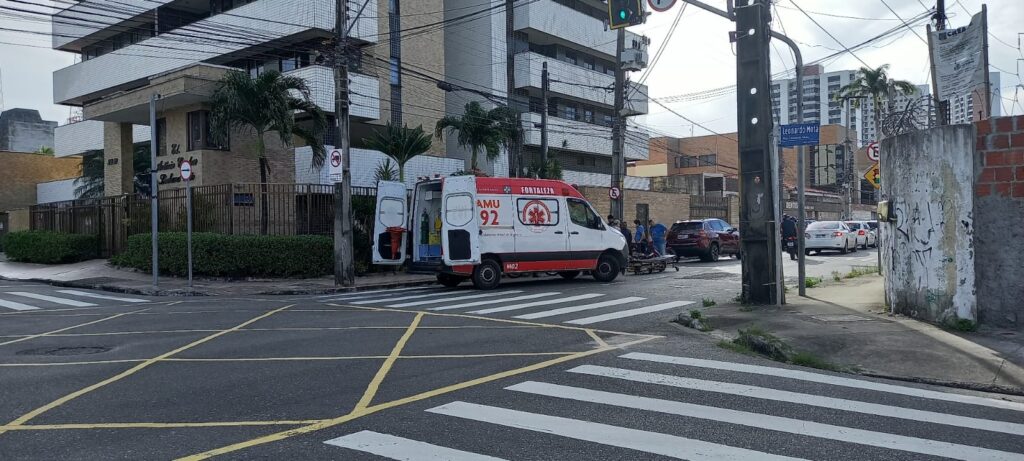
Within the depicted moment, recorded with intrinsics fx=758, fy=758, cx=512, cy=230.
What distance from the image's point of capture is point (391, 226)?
59.7ft

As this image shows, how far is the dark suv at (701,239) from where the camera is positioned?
2741 centimetres

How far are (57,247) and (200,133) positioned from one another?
625 centimetres

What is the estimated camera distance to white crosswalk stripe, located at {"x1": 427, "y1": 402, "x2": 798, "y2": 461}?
500cm

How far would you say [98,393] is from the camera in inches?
272

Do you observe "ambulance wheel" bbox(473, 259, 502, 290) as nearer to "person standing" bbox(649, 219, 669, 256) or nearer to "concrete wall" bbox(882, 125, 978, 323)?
"person standing" bbox(649, 219, 669, 256)

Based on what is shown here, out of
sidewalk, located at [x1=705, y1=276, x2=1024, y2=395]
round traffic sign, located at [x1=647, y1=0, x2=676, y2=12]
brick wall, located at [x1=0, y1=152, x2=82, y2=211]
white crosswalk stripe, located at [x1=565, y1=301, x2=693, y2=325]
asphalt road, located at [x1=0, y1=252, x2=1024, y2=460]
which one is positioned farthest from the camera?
brick wall, located at [x1=0, y1=152, x2=82, y2=211]

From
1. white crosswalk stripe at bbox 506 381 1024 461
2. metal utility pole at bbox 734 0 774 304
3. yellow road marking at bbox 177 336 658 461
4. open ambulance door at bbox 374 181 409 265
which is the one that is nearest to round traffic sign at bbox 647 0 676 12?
metal utility pole at bbox 734 0 774 304

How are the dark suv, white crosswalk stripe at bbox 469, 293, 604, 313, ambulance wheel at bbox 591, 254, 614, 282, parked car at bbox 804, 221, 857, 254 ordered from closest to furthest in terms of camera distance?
white crosswalk stripe at bbox 469, 293, 604, 313 < ambulance wheel at bbox 591, 254, 614, 282 < the dark suv < parked car at bbox 804, 221, 857, 254

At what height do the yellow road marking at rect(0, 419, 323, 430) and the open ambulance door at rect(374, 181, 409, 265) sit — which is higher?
the open ambulance door at rect(374, 181, 409, 265)

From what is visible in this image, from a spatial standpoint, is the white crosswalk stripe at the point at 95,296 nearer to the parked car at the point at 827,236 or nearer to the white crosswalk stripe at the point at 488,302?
the white crosswalk stripe at the point at 488,302

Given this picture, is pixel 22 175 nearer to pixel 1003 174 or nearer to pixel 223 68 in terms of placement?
pixel 223 68

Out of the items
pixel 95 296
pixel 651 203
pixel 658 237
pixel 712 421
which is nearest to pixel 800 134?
pixel 712 421

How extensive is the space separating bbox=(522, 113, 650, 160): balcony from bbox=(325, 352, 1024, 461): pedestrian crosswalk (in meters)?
30.8

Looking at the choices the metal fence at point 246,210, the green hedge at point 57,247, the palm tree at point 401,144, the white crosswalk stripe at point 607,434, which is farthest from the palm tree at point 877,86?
the white crosswalk stripe at point 607,434
